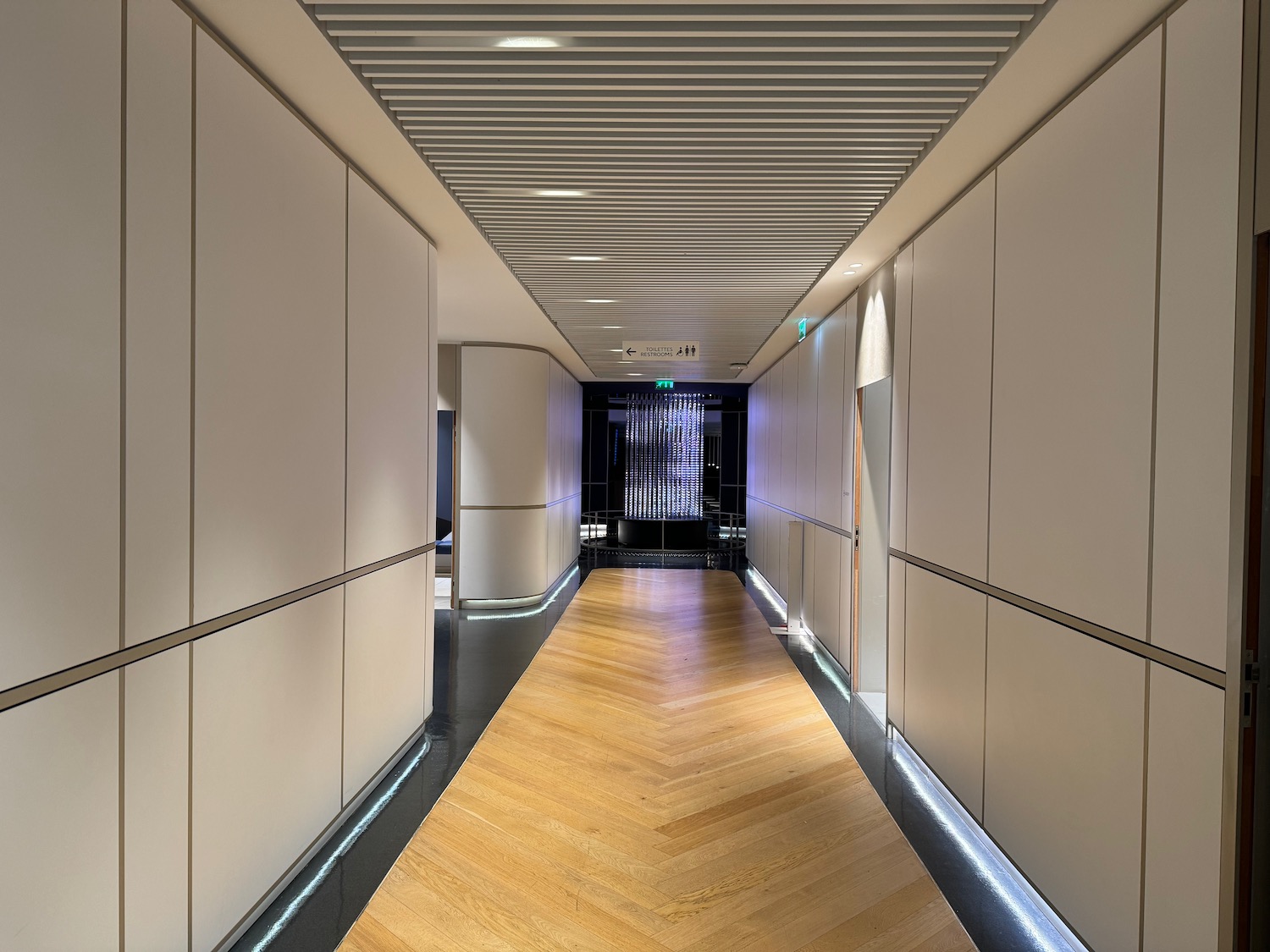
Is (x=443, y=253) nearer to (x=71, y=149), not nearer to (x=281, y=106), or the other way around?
(x=281, y=106)

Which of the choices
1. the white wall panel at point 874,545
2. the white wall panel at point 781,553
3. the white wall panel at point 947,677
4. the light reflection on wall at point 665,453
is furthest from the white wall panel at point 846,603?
the light reflection on wall at point 665,453

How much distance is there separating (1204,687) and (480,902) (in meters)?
2.47

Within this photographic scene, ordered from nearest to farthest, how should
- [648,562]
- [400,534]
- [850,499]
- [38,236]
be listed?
[38,236], [400,534], [850,499], [648,562]

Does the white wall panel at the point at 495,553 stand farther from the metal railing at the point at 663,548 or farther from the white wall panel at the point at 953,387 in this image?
the white wall panel at the point at 953,387

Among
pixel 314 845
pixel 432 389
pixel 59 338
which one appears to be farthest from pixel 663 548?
pixel 59 338

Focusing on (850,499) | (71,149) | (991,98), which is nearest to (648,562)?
(850,499)

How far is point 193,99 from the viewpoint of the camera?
7.06 ft

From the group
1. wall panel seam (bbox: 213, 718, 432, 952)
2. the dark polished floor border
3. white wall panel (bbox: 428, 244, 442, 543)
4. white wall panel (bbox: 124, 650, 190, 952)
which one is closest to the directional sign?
white wall panel (bbox: 428, 244, 442, 543)

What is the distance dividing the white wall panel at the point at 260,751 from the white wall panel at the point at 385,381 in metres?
0.59

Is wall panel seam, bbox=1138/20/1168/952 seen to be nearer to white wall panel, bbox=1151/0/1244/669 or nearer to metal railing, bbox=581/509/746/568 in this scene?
white wall panel, bbox=1151/0/1244/669

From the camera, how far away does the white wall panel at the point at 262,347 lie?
2230mm

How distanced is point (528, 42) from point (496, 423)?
20.2 ft

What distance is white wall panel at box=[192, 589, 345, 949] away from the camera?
2242 millimetres

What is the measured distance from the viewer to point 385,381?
3.74 metres
